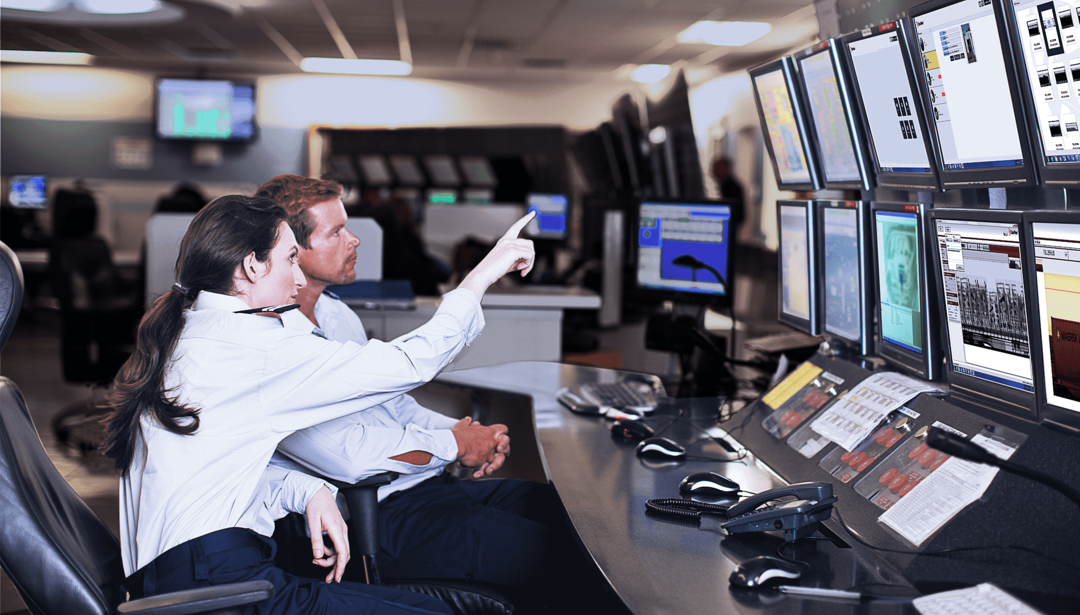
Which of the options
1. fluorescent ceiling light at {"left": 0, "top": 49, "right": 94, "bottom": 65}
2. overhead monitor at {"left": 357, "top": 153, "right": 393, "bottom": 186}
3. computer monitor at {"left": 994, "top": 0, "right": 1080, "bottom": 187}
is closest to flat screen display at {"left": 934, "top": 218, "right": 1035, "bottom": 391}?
computer monitor at {"left": 994, "top": 0, "right": 1080, "bottom": 187}

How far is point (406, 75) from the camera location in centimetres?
1039

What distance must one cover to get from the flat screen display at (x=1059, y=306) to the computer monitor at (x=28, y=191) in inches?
316

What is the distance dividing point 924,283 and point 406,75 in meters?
9.70

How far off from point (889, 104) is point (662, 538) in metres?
0.93

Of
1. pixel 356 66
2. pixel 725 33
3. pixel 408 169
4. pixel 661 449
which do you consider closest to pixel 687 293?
pixel 661 449

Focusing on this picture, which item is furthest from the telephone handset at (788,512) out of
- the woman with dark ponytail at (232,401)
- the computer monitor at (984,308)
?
the woman with dark ponytail at (232,401)

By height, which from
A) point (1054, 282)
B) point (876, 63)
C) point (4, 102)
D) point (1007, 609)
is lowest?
point (1007, 609)

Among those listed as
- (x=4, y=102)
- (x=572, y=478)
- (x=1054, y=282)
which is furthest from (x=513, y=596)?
(x=4, y=102)

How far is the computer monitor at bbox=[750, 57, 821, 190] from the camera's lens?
196cm

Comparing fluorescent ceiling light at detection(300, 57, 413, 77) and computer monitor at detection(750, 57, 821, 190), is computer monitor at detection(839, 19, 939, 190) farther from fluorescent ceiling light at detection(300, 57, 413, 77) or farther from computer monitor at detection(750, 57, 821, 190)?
fluorescent ceiling light at detection(300, 57, 413, 77)

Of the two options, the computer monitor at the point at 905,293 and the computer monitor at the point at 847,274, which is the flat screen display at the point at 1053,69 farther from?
the computer monitor at the point at 847,274

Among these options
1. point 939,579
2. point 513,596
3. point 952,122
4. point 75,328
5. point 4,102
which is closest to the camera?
point 939,579

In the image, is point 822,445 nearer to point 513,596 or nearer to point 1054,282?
point 1054,282

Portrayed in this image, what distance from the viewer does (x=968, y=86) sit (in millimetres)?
1315
